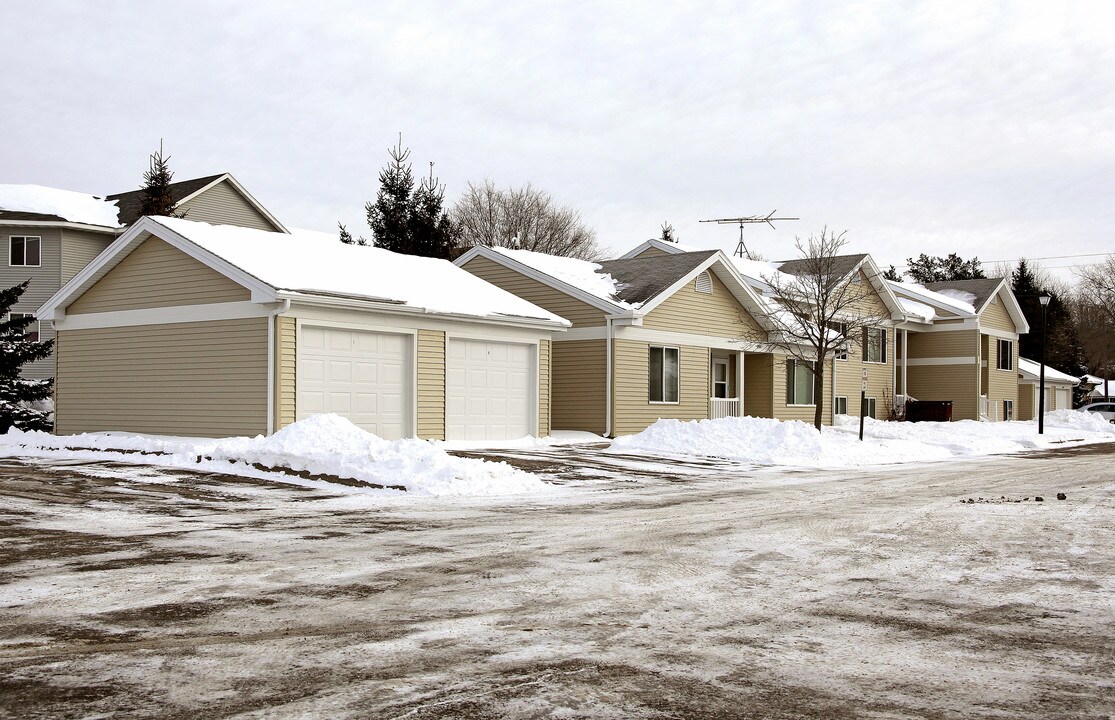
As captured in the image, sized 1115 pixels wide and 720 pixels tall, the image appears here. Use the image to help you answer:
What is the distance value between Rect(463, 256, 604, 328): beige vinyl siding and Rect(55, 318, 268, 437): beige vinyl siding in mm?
10635

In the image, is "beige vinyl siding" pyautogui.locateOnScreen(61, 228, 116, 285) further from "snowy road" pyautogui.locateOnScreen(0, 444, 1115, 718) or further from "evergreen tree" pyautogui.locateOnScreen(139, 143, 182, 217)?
"snowy road" pyautogui.locateOnScreen(0, 444, 1115, 718)

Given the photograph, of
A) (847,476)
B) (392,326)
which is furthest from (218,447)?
(847,476)

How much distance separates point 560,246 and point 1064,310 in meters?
41.6

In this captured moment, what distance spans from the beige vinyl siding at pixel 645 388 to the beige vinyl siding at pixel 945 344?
64.3 ft

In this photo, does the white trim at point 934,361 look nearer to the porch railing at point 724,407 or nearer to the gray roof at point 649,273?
the porch railing at point 724,407

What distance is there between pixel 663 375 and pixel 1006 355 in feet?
87.9

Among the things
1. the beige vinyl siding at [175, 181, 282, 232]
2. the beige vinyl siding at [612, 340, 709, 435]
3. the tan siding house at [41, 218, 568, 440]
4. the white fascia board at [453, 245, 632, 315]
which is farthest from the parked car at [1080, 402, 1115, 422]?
the beige vinyl siding at [175, 181, 282, 232]

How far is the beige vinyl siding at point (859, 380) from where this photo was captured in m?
38.8

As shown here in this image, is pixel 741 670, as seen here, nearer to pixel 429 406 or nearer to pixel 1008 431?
pixel 429 406

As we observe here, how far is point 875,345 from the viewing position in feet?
141

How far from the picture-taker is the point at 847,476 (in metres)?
19.9

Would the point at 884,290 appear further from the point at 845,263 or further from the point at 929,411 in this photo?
the point at 929,411

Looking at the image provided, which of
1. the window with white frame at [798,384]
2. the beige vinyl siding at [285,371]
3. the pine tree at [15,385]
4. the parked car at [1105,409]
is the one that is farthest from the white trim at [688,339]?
the parked car at [1105,409]

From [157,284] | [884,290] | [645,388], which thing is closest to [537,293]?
[645,388]
